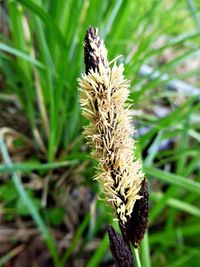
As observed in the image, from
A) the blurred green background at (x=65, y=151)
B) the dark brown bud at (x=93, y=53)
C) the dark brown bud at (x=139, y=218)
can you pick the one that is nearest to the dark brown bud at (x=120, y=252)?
the dark brown bud at (x=139, y=218)

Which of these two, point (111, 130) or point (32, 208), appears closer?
point (111, 130)

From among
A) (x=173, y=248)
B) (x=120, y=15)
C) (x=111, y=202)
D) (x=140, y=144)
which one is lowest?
(x=173, y=248)

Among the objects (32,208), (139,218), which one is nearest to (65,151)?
(32,208)

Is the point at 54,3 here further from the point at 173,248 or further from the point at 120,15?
the point at 173,248

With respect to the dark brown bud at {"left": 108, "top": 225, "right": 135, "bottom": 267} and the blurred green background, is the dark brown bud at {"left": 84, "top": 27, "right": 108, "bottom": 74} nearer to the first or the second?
the dark brown bud at {"left": 108, "top": 225, "right": 135, "bottom": 267}

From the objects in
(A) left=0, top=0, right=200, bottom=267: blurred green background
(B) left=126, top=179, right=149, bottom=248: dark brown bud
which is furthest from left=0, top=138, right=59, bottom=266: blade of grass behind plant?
(B) left=126, top=179, right=149, bottom=248: dark brown bud

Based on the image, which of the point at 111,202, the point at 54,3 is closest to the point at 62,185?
the point at 54,3

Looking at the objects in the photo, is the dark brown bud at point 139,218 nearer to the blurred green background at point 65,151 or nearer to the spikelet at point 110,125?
the spikelet at point 110,125

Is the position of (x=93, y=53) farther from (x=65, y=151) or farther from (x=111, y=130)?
(x=65, y=151)
